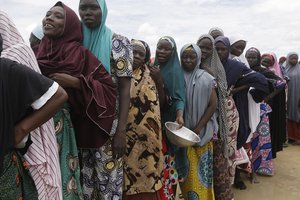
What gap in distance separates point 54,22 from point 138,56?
3.10ft

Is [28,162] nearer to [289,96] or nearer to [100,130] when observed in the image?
[100,130]

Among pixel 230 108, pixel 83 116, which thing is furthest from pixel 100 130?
pixel 230 108

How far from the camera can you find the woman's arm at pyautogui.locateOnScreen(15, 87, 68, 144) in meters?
1.42

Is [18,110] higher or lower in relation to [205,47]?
lower

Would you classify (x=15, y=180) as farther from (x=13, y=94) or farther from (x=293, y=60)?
(x=293, y=60)

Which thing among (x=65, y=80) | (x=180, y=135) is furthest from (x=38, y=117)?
(x=180, y=135)

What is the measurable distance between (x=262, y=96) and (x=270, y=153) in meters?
1.41

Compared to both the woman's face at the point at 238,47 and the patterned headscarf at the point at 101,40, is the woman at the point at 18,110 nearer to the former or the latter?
the patterned headscarf at the point at 101,40

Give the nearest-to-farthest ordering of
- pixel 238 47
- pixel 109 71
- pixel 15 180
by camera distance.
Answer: pixel 15 180 → pixel 109 71 → pixel 238 47

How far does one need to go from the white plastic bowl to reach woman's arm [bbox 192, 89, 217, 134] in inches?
6.2

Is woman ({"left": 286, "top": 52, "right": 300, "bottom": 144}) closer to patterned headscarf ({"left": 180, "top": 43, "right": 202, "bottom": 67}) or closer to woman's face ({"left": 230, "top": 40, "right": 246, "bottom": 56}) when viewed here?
woman's face ({"left": 230, "top": 40, "right": 246, "bottom": 56})

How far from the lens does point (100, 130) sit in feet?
6.89

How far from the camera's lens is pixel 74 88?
1.94 meters

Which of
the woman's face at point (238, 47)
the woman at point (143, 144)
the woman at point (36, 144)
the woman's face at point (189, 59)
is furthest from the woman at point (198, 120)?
the woman at point (36, 144)
